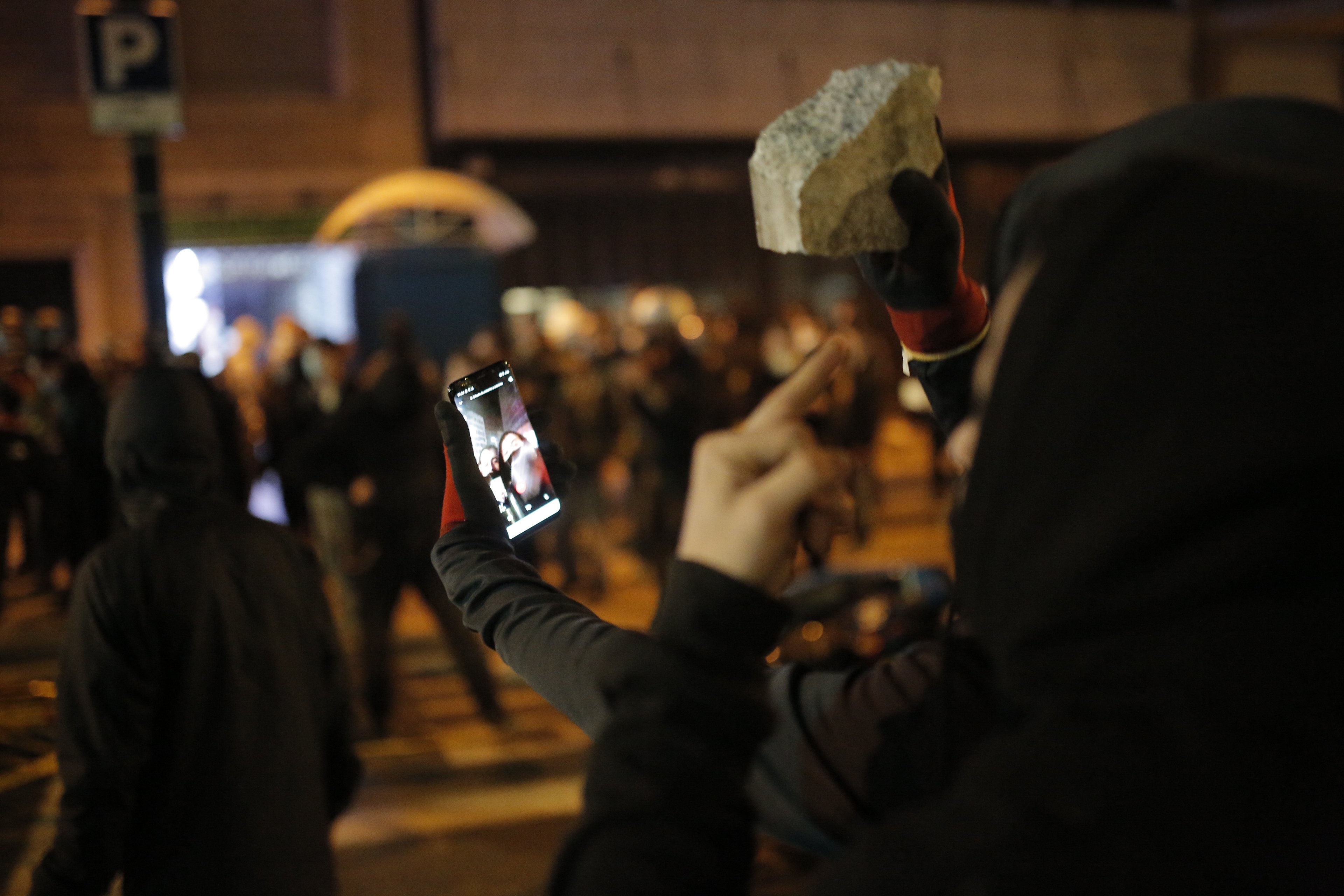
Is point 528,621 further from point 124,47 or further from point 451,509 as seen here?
point 124,47

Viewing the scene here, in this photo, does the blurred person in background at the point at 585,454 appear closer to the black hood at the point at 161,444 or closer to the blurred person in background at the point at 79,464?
the blurred person in background at the point at 79,464

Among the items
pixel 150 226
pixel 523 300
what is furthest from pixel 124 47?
pixel 523 300

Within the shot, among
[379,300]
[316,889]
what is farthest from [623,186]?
[316,889]

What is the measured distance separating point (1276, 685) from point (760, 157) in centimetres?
84

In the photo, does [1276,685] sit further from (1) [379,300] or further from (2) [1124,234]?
(1) [379,300]

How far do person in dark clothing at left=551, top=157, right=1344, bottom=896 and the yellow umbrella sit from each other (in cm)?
1168

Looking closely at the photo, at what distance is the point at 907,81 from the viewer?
1372mm

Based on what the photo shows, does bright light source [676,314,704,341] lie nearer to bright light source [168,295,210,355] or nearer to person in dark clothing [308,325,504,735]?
person in dark clothing [308,325,504,735]

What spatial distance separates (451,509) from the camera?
5.12ft

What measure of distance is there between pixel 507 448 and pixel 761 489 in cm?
76

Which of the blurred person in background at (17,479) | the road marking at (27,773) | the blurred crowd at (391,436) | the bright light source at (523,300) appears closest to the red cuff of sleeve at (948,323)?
the road marking at (27,773)

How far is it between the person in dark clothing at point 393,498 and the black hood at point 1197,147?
5.36 meters

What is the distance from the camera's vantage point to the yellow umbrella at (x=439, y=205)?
1190 centimetres

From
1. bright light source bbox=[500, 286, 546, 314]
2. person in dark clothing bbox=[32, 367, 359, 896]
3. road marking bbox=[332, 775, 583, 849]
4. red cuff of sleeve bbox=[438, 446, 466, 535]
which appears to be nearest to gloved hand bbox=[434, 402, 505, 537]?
red cuff of sleeve bbox=[438, 446, 466, 535]
